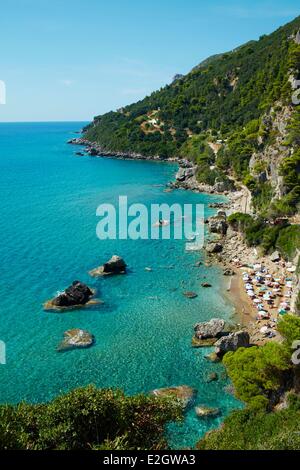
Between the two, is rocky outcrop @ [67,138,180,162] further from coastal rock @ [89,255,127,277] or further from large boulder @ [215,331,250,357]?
large boulder @ [215,331,250,357]

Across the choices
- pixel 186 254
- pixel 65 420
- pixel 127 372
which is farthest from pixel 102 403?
pixel 186 254

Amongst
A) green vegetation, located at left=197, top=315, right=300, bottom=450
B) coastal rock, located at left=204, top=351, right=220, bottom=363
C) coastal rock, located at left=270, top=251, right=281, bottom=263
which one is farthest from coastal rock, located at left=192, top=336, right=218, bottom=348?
coastal rock, located at left=270, top=251, right=281, bottom=263

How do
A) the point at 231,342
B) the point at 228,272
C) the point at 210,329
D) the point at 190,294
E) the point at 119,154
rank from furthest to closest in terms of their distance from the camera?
the point at 119,154 → the point at 228,272 → the point at 190,294 → the point at 210,329 → the point at 231,342

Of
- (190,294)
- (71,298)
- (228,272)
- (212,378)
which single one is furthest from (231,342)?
(71,298)

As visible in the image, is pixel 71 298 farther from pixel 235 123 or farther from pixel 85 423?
pixel 235 123

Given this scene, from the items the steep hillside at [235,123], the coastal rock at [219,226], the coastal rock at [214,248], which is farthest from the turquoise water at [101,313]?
the steep hillside at [235,123]

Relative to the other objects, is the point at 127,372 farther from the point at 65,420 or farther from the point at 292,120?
the point at 292,120

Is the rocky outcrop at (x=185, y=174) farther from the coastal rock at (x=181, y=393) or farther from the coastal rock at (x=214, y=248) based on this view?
the coastal rock at (x=181, y=393)
